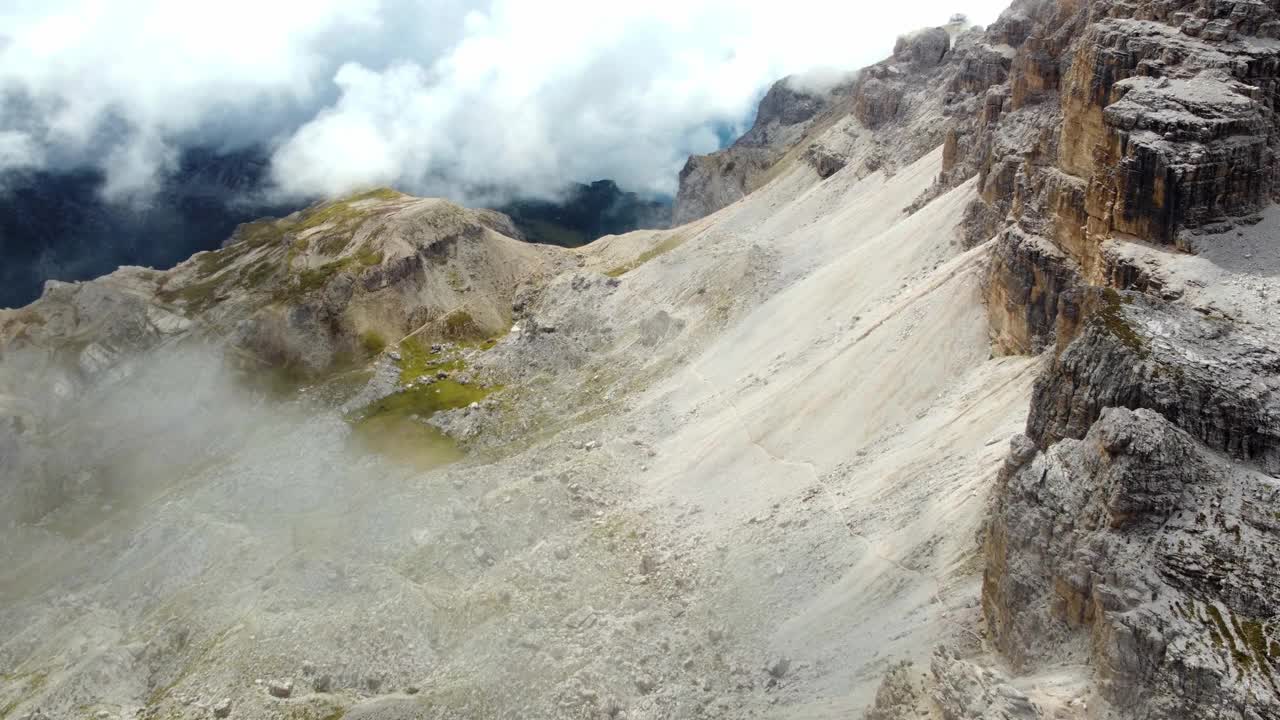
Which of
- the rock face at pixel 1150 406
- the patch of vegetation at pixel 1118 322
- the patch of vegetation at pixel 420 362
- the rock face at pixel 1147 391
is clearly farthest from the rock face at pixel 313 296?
the patch of vegetation at pixel 1118 322

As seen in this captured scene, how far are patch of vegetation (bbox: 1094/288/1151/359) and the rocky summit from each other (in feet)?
0.74

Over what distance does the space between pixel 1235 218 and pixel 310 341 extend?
119 meters

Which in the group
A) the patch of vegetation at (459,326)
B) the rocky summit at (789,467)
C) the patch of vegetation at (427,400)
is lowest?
the patch of vegetation at (427,400)

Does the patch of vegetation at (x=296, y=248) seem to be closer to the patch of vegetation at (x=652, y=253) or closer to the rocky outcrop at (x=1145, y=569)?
the patch of vegetation at (x=652, y=253)

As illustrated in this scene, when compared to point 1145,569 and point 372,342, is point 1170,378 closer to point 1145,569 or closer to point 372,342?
point 1145,569

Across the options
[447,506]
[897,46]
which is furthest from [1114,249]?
[897,46]

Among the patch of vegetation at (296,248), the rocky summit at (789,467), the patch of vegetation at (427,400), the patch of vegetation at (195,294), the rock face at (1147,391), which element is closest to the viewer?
the rock face at (1147,391)

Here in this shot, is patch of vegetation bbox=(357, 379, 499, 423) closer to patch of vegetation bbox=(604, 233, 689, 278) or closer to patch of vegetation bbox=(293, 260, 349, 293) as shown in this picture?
patch of vegetation bbox=(293, 260, 349, 293)

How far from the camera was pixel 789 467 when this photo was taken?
2625 inches

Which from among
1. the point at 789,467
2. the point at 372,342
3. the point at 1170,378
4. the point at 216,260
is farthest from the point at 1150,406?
the point at 216,260

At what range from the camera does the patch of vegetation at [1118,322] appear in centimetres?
3506

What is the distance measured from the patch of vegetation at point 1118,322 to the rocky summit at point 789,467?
224 millimetres

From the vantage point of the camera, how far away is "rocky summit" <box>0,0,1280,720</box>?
3269cm

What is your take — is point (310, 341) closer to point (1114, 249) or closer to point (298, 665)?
point (298, 665)
